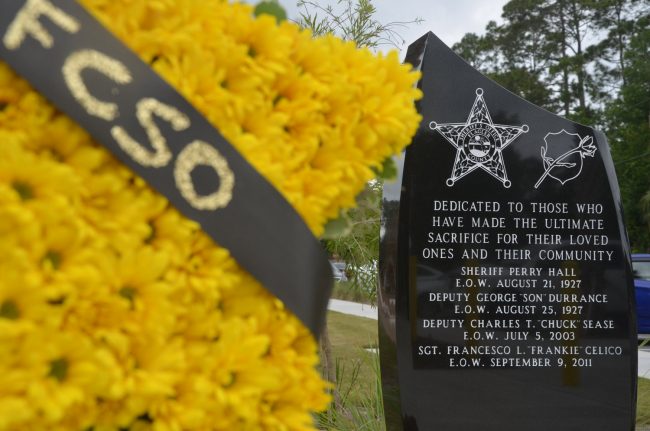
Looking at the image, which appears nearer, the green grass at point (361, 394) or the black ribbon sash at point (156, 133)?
the black ribbon sash at point (156, 133)

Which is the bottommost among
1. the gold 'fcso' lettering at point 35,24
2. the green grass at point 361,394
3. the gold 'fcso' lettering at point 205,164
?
the green grass at point 361,394

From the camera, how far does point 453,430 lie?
151 inches

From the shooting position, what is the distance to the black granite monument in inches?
152

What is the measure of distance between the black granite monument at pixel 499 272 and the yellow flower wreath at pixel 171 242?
2781 mm

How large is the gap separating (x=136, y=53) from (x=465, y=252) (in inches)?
127

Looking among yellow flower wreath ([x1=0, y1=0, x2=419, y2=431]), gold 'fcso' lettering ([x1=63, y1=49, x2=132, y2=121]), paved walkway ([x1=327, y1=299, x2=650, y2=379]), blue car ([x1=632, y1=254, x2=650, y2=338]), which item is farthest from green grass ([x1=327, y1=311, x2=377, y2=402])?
gold 'fcso' lettering ([x1=63, y1=49, x2=132, y2=121])

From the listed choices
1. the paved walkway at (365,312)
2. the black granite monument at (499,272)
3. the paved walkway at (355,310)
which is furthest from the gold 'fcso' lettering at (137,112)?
the paved walkway at (355,310)

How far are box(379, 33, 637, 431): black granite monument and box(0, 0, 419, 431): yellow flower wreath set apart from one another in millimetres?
2781

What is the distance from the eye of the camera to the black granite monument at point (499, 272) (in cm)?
385

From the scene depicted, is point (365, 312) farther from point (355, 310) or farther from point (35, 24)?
point (35, 24)

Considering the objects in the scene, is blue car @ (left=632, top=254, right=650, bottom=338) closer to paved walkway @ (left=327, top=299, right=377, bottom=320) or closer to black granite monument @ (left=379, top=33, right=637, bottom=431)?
paved walkway @ (left=327, top=299, right=377, bottom=320)

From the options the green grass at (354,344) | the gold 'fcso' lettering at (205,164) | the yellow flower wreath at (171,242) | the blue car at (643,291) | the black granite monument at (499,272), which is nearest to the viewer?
the yellow flower wreath at (171,242)

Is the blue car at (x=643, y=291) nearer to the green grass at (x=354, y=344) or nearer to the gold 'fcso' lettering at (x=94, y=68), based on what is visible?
the green grass at (x=354, y=344)

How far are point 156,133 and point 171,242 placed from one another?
14cm
